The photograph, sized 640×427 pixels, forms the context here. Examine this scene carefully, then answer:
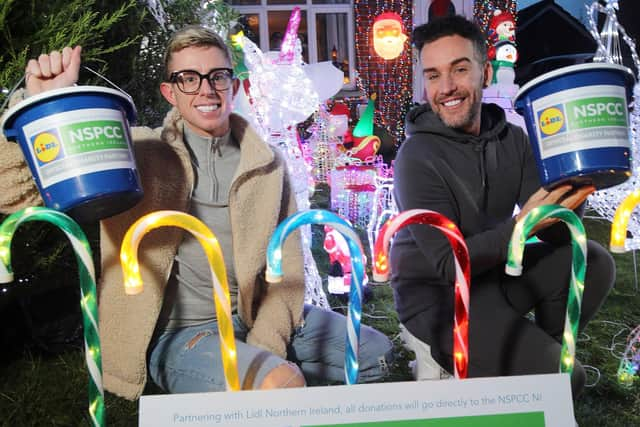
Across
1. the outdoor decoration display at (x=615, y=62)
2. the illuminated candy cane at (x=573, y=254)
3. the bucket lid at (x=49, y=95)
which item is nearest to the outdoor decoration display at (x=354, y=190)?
the outdoor decoration display at (x=615, y=62)

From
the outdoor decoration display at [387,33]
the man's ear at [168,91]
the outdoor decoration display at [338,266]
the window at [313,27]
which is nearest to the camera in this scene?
the man's ear at [168,91]

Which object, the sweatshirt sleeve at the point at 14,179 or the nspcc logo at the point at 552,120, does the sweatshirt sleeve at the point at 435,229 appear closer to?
the nspcc logo at the point at 552,120

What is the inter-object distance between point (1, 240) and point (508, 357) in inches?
54.1

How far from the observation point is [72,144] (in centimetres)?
104

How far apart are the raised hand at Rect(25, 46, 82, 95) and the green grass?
4.24ft

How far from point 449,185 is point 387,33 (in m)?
4.79

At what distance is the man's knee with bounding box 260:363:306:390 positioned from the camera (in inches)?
51.0

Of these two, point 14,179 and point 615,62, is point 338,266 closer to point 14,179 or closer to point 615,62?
point 615,62

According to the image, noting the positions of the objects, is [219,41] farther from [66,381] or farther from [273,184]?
[66,381]

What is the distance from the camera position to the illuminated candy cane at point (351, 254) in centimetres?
100

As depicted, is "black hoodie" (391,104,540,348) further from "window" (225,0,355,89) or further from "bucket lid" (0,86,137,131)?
"window" (225,0,355,89)

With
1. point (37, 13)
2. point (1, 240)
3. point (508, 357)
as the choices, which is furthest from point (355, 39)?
point (1, 240)

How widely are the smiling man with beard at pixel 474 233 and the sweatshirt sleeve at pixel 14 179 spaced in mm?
1079

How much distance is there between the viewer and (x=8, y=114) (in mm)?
1079
